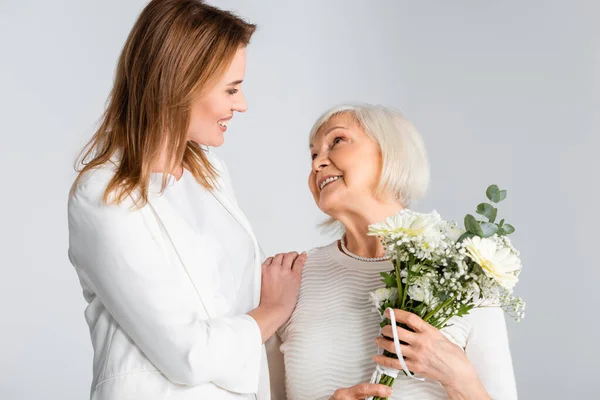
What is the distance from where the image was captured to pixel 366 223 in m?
2.29

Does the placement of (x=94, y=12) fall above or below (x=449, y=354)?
above

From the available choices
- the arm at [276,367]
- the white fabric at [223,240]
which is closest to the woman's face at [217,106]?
the white fabric at [223,240]

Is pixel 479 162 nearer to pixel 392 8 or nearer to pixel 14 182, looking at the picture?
pixel 392 8

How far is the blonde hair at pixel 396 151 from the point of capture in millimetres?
2271

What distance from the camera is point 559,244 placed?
13.0ft

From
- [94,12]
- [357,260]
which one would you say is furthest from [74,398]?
[357,260]

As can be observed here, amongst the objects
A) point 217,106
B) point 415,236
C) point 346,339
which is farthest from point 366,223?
point 217,106

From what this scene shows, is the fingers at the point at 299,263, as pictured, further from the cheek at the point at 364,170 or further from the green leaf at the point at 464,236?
the green leaf at the point at 464,236

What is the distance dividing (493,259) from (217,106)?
0.82 m

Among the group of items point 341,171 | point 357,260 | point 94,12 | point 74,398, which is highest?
point 94,12

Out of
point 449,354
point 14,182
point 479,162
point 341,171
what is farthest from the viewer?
point 479,162

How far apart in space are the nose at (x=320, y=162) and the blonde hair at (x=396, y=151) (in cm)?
14

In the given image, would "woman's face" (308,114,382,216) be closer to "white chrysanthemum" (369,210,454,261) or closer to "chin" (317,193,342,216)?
"chin" (317,193,342,216)

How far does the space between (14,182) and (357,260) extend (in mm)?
2190
